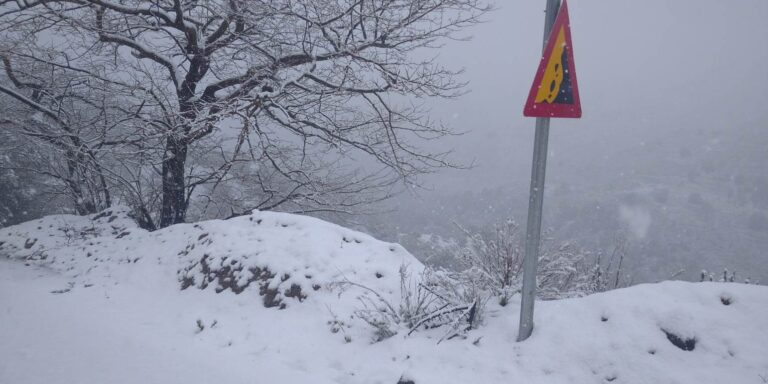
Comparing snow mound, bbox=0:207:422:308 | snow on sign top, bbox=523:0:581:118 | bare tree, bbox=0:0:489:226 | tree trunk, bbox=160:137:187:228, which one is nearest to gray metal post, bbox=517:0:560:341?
snow on sign top, bbox=523:0:581:118

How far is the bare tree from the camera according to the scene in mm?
5906

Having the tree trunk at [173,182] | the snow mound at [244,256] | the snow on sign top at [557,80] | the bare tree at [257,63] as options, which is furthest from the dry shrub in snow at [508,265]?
the tree trunk at [173,182]

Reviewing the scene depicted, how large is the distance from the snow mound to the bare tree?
1.48 meters

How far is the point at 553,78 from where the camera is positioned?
2.55 meters

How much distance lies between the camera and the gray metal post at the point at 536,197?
8.68 feet

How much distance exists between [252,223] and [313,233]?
1.02 m

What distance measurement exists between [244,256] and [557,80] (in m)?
3.64

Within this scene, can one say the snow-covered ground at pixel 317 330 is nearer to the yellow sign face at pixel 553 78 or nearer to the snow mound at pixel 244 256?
the snow mound at pixel 244 256

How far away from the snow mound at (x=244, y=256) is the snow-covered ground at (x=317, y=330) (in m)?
0.02

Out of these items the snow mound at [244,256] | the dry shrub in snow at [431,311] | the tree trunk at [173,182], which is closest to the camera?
the dry shrub in snow at [431,311]

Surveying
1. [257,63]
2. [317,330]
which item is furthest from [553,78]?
[257,63]

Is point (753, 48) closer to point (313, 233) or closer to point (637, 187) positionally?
point (637, 187)

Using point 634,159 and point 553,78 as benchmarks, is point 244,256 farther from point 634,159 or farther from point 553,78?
point 634,159

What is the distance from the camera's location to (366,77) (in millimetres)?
6824
